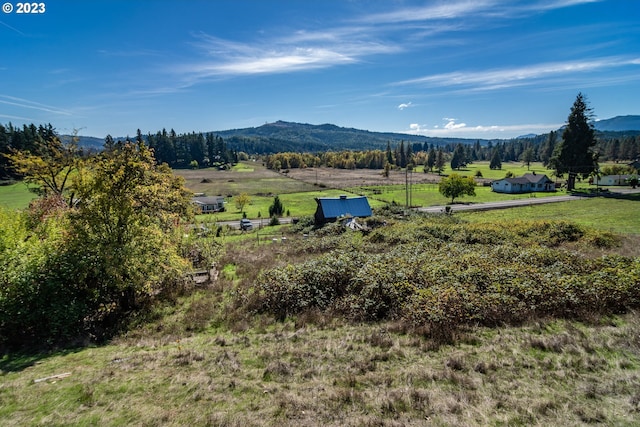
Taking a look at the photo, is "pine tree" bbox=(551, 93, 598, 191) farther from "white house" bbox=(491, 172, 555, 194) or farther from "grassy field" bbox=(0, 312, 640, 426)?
"grassy field" bbox=(0, 312, 640, 426)

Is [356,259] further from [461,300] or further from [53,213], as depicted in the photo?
[53,213]

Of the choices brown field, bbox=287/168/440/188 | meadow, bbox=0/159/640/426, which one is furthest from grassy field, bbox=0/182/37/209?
brown field, bbox=287/168/440/188

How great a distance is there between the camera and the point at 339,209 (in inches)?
1809

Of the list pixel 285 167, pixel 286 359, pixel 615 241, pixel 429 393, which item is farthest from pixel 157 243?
pixel 285 167

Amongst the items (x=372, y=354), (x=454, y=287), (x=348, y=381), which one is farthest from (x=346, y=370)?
(x=454, y=287)

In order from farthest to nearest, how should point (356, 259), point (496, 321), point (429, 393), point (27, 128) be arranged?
point (27, 128) → point (356, 259) → point (496, 321) → point (429, 393)

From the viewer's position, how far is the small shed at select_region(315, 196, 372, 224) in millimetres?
44938

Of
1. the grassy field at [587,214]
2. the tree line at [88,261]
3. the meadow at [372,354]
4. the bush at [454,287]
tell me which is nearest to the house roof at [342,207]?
the grassy field at [587,214]

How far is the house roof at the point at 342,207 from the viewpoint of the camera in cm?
4525

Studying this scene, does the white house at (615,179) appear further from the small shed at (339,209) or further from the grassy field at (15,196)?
the grassy field at (15,196)

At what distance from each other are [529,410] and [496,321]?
17.8ft

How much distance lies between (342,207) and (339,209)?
647 mm

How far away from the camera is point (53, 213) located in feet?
63.5

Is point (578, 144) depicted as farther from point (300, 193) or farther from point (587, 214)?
point (300, 193)
